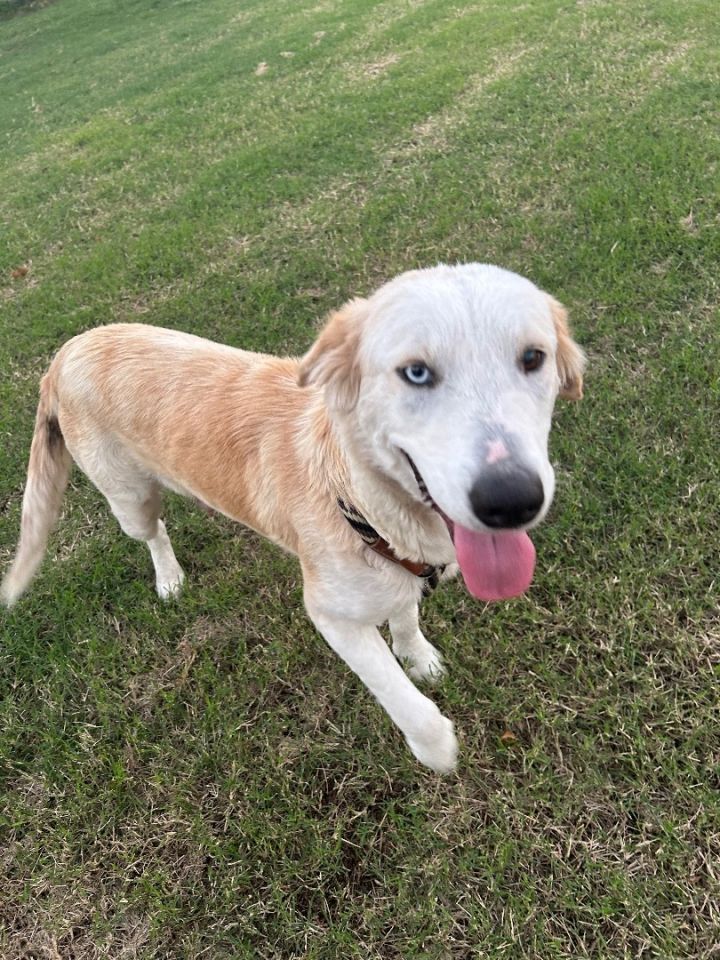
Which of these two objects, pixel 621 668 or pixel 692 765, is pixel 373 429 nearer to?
pixel 621 668

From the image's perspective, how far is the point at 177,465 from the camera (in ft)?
8.46

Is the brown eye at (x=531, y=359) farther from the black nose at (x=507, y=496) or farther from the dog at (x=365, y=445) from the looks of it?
the black nose at (x=507, y=496)

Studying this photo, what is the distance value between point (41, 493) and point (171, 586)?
0.78 meters

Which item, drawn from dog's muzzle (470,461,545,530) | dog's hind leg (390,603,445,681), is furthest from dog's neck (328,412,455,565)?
dog's hind leg (390,603,445,681)

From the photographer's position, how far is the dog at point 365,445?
1627 millimetres

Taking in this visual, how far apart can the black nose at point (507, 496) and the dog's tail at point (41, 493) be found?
228 cm

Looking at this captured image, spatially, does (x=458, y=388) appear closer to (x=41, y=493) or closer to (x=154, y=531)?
(x=154, y=531)

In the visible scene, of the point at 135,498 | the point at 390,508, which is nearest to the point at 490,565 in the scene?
the point at 390,508

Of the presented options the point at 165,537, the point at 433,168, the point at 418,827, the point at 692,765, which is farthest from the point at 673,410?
the point at 433,168

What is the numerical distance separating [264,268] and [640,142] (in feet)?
11.6

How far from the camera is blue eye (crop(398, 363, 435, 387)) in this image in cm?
170

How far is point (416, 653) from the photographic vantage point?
2.62m

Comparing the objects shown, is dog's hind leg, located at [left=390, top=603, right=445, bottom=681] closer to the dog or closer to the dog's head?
the dog

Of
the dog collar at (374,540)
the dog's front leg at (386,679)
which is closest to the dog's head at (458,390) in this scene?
the dog collar at (374,540)
